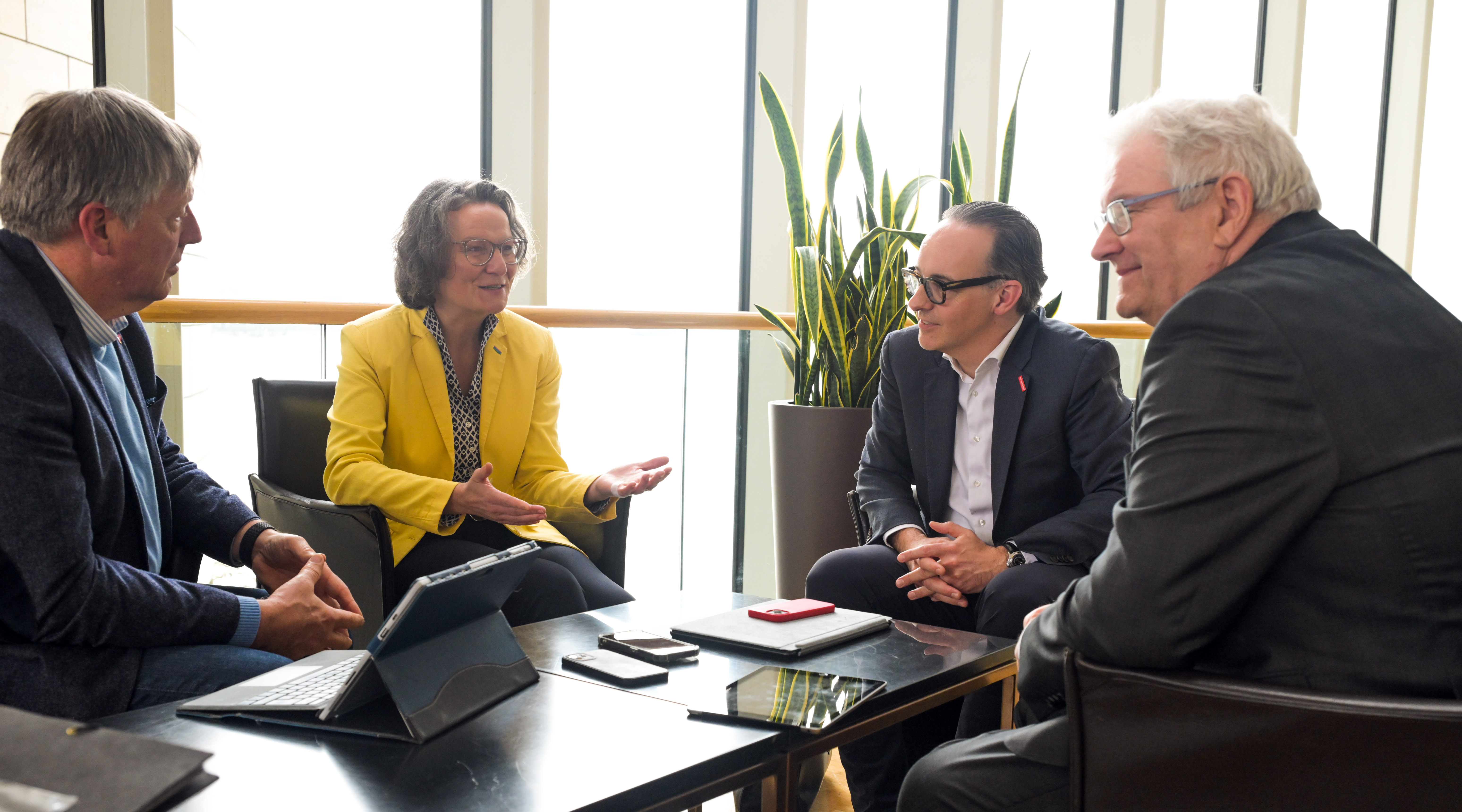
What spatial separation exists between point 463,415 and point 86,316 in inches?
38.4

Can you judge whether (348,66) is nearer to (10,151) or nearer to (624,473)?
(624,473)

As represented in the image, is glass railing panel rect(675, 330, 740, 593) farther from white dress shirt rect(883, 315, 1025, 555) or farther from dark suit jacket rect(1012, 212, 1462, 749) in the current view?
dark suit jacket rect(1012, 212, 1462, 749)

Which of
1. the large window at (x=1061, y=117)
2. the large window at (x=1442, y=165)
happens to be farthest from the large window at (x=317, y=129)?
the large window at (x=1442, y=165)

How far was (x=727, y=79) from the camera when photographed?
4.45 m

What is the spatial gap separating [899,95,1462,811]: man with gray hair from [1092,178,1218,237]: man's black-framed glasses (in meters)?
0.19

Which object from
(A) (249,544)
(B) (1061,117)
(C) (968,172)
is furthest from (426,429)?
(B) (1061,117)

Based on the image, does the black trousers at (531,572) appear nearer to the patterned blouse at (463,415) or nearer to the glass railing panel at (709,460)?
the patterned blouse at (463,415)

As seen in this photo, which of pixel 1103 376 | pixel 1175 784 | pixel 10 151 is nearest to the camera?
pixel 1175 784

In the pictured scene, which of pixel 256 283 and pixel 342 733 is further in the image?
pixel 256 283

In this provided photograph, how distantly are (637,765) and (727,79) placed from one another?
383 cm

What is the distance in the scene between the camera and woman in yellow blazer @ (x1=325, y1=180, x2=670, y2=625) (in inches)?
86.0

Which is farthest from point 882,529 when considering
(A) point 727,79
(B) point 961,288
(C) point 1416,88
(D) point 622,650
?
(C) point 1416,88

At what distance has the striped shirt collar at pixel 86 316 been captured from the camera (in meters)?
1.43

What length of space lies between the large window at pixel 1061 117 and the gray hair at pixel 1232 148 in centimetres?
412
